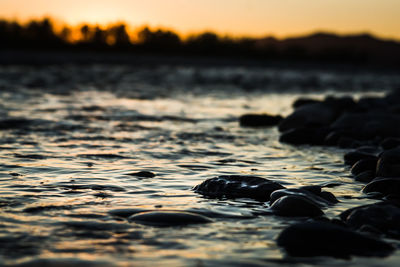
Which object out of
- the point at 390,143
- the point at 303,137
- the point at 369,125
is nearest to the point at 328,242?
the point at 390,143

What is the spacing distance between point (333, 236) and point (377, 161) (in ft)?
9.67

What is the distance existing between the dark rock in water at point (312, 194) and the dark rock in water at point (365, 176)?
1143mm

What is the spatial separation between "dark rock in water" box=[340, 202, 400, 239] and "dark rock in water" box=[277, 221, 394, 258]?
1.25 ft

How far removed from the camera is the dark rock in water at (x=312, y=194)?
15.8ft

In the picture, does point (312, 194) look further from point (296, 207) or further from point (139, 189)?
point (139, 189)

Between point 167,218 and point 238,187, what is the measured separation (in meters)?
1.23

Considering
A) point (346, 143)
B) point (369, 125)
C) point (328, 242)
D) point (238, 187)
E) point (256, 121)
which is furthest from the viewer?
point (256, 121)

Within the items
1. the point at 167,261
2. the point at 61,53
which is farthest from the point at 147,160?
the point at 61,53

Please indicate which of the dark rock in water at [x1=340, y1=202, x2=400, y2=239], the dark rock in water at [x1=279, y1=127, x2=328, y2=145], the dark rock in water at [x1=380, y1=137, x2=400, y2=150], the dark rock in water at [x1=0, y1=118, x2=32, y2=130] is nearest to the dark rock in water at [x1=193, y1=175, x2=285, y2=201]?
the dark rock in water at [x1=340, y1=202, x2=400, y2=239]

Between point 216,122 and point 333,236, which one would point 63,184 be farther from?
point 216,122

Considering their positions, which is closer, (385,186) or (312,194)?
(312,194)

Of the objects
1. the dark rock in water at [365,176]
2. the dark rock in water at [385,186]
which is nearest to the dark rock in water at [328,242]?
the dark rock in water at [385,186]

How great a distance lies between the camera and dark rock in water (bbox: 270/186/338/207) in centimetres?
481

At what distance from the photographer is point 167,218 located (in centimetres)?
419
